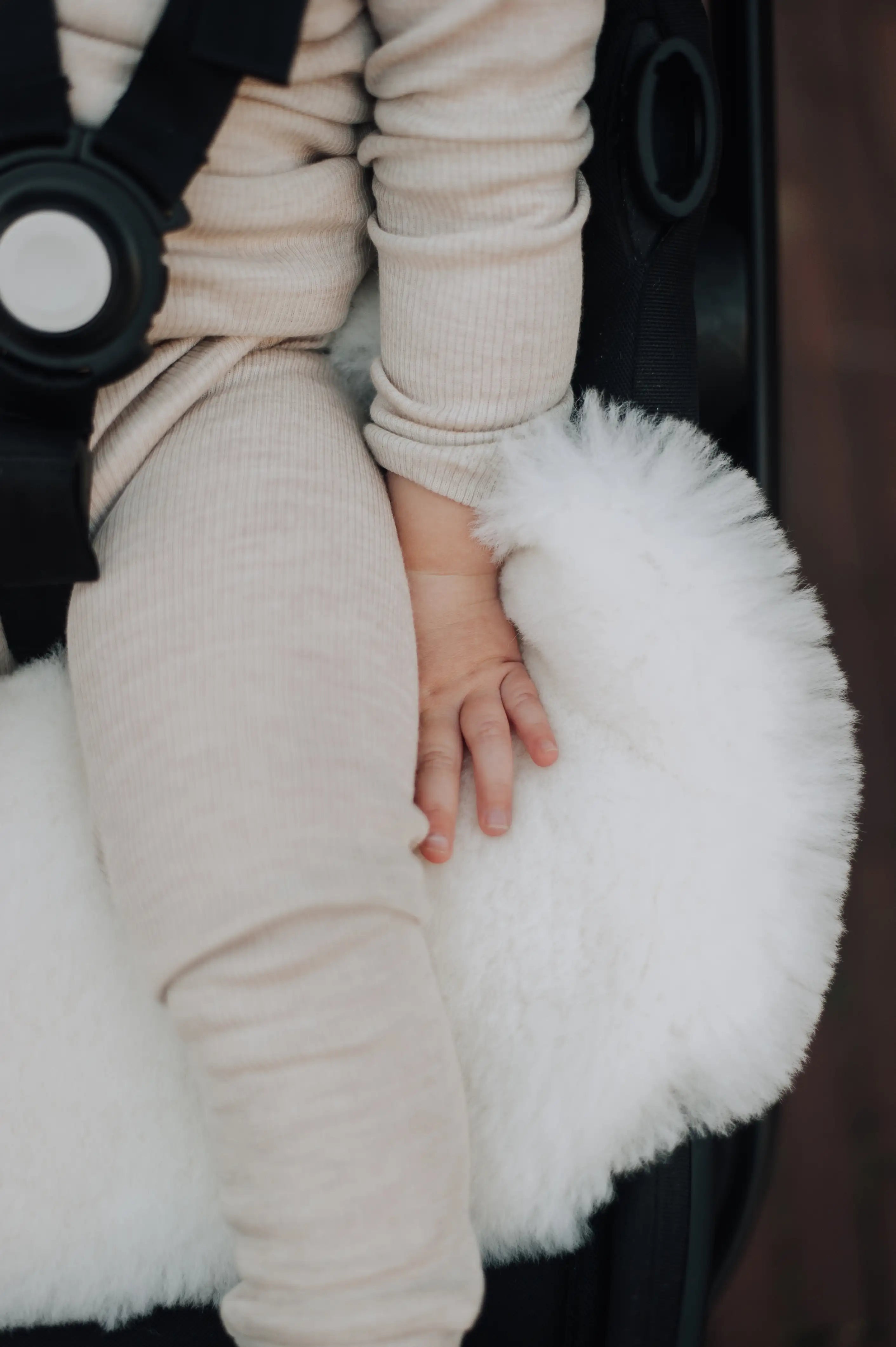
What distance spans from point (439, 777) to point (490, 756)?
0.02 metres

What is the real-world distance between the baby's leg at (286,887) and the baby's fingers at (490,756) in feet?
0.12

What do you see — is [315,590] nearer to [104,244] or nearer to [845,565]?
[104,244]

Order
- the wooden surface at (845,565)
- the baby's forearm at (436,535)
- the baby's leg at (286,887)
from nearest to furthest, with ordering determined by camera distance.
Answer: the baby's leg at (286,887) → the baby's forearm at (436,535) → the wooden surface at (845,565)

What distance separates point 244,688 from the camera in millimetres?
442

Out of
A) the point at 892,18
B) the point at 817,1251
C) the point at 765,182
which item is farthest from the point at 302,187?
the point at 892,18

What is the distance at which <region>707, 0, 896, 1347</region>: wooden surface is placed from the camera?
0.92m

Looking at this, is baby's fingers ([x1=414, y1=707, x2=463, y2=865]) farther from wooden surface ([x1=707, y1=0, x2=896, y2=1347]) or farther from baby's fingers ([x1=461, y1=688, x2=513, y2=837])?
wooden surface ([x1=707, y1=0, x2=896, y2=1347])

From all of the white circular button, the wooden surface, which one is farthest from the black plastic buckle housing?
the wooden surface

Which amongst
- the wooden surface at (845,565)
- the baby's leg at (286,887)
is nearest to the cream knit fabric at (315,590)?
the baby's leg at (286,887)

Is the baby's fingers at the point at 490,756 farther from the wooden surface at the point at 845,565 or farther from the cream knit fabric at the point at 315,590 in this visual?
the wooden surface at the point at 845,565

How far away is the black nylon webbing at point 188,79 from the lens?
0.43 m

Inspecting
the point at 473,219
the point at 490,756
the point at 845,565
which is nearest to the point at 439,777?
the point at 490,756

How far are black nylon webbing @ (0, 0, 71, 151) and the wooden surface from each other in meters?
0.78

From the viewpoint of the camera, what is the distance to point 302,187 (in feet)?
1.66
